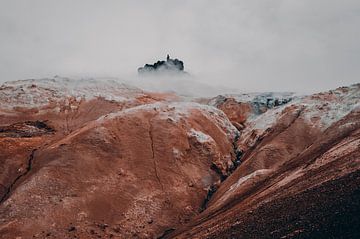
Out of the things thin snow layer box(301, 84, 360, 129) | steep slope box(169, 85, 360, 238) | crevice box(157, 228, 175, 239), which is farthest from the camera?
thin snow layer box(301, 84, 360, 129)

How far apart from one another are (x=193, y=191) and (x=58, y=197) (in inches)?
580

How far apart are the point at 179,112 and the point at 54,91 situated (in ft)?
86.5

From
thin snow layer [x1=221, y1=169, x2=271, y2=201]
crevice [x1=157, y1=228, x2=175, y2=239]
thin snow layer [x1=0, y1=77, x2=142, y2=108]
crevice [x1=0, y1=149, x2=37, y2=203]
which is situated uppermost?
thin snow layer [x1=0, y1=77, x2=142, y2=108]

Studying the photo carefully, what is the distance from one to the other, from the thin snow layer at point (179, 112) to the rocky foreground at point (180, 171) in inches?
7.4

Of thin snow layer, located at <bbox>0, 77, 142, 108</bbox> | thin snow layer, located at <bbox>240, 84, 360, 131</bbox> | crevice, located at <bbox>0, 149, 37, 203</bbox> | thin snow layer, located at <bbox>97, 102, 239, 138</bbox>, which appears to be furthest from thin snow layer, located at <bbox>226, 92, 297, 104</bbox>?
crevice, located at <bbox>0, 149, 37, 203</bbox>

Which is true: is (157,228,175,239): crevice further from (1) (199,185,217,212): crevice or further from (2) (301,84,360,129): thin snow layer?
(2) (301,84,360,129): thin snow layer

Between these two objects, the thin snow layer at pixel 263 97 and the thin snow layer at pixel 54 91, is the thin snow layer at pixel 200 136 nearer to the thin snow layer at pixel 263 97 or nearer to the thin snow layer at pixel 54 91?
the thin snow layer at pixel 54 91

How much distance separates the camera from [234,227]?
37062mm

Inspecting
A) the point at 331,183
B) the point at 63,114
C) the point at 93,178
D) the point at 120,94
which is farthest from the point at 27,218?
the point at 120,94

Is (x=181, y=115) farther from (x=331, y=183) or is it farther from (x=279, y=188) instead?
(x=331, y=183)

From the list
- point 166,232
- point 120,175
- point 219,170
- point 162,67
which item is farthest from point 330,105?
point 162,67

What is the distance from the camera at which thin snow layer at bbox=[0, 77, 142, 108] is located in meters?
79.9

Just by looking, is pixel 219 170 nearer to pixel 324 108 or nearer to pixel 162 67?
pixel 324 108

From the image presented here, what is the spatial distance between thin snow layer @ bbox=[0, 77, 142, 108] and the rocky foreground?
900mm
